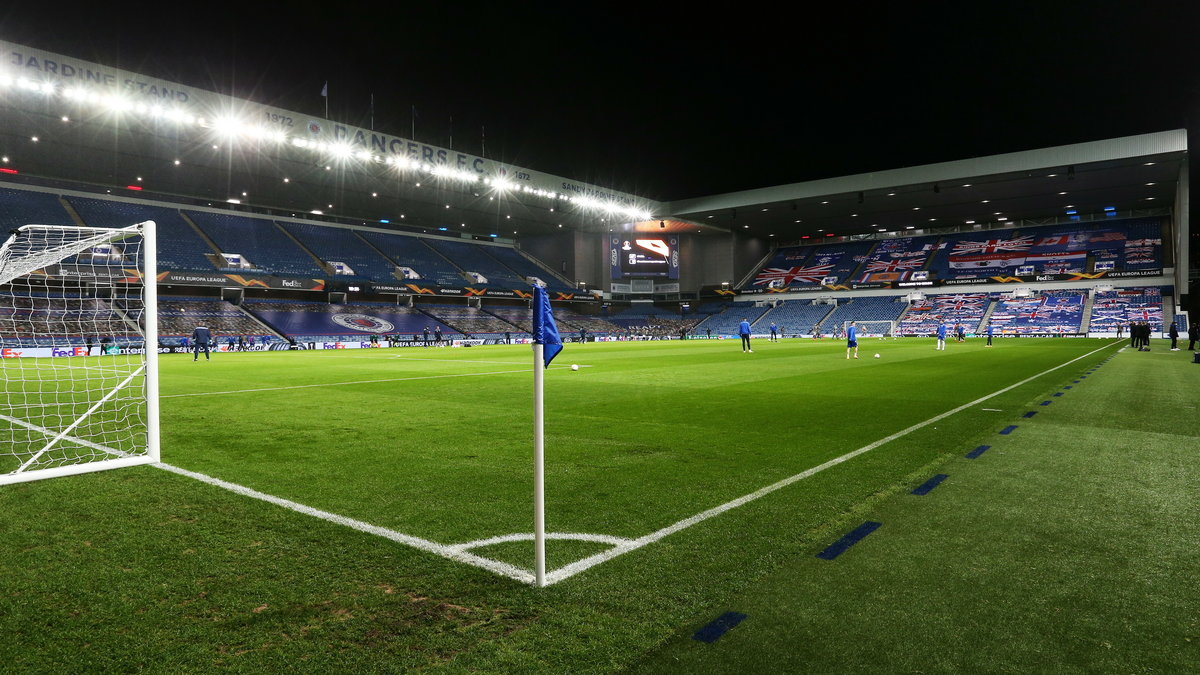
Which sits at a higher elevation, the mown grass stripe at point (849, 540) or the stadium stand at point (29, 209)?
the stadium stand at point (29, 209)

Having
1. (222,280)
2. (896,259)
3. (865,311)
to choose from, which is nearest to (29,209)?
(222,280)

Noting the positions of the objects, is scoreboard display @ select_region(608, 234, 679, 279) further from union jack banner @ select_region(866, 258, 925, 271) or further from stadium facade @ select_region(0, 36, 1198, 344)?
union jack banner @ select_region(866, 258, 925, 271)

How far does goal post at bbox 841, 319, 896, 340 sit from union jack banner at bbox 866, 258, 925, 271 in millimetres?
9753

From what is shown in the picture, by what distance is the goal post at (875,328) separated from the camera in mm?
62400

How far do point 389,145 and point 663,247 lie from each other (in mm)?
39714

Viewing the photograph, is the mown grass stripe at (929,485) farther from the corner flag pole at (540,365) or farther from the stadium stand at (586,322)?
the stadium stand at (586,322)

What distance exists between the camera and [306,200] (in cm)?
5300

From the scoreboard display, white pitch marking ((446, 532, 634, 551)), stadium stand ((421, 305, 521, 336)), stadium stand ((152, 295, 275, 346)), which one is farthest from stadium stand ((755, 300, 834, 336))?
white pitch marking ((446, 532, 634, 551))

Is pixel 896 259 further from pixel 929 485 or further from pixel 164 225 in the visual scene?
pixel 929 485

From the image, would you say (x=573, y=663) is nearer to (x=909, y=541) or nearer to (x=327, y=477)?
(x=909, y=541)

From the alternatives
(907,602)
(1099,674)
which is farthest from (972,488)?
(1099,674)

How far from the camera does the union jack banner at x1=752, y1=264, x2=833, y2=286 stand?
246ft

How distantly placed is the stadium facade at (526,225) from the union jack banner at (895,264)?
0.30 meters

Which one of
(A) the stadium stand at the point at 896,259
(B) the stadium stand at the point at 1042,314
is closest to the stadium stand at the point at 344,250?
(A) the stadium stand at the point at 896,259
